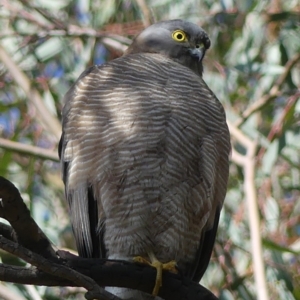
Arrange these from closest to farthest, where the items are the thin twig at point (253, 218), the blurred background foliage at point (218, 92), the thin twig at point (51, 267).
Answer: the thin twig at point (51, 267) → the thin twig at point (253, 218) → the blurred background foliage at point (218, 92)

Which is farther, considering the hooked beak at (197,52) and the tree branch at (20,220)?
the hooked beak at (197,52)

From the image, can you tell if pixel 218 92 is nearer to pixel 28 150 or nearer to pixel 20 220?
pixel 28 150

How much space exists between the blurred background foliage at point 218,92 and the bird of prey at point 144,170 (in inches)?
40.1

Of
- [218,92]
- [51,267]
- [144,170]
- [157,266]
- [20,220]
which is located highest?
[20,220]

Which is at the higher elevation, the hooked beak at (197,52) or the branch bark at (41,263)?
the branch bark at (41,263)

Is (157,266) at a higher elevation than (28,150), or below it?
higher

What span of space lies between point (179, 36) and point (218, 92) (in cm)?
131

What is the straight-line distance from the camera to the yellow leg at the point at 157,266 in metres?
3.16

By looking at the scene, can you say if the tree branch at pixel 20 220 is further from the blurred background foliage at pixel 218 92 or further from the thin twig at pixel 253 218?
the blurred background foliage at pixel 218 92

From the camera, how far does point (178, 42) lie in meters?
4.71

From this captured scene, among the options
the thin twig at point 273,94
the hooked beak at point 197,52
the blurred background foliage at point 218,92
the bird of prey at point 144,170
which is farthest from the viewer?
the thin twig at point 273,94

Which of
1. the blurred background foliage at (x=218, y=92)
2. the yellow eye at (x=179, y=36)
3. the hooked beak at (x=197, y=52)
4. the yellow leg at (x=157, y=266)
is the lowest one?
the blurred background foliage at (x=218, y=92)

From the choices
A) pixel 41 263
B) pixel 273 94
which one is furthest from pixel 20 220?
pixel 273 94

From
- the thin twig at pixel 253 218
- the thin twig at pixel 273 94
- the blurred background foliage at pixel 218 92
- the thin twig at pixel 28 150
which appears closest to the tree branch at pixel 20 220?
the thin twig at pixel 253 218
